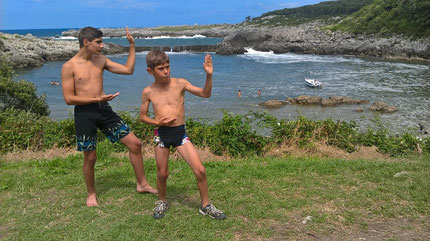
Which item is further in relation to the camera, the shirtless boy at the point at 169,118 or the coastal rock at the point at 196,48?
the coastal rock at the point at 196,48

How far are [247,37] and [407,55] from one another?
30805mm

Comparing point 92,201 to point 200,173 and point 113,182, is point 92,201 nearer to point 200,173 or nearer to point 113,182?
point 113,182

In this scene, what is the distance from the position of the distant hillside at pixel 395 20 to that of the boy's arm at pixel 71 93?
171 feet

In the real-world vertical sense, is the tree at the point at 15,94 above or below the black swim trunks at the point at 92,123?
below

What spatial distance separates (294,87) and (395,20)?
33.7 m

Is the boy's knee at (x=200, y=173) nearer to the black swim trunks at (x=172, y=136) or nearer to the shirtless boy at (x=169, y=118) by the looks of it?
the shirtless boy at (x=169, y=118)

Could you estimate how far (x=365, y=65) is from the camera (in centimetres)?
4250

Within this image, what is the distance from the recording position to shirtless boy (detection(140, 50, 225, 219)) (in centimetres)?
427

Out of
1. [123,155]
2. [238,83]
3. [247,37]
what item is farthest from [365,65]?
[123,155]

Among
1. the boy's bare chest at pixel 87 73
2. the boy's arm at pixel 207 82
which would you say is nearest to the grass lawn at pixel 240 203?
the boy's arm at pixel 207 82

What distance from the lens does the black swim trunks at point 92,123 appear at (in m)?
4.72

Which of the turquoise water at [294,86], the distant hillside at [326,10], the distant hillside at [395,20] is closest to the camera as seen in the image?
the turquoise water at [294,86]

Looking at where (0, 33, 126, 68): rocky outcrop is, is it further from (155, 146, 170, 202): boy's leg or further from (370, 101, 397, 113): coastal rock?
(155, 146, 170, 202): boy's leg

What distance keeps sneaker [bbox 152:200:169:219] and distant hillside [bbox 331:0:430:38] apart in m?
51.8
